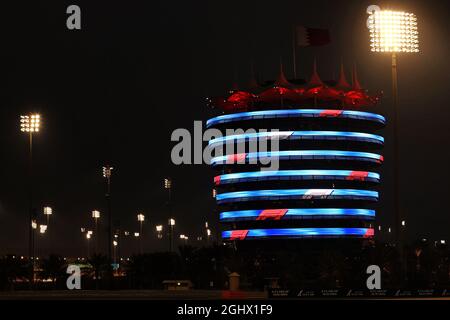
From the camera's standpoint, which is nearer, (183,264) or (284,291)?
(284,291)

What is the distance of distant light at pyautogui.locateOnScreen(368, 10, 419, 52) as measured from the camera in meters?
80.5

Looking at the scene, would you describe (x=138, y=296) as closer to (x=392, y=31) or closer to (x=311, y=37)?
(x=392, y=31)

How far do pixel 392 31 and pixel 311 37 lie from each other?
66085 mm

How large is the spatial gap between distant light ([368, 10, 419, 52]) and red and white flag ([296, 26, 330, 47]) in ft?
184

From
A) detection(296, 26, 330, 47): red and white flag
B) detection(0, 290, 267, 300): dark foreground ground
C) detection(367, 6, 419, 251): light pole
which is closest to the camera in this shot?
detection(0, 290, 267, 300): dark foreground ground

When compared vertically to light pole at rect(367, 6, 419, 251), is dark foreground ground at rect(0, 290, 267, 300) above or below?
below

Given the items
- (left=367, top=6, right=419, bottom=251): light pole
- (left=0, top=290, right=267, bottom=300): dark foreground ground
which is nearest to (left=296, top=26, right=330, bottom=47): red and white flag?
(left=367, top=6, right=419, bottom=251): light pole

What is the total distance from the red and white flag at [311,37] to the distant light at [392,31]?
56003mm

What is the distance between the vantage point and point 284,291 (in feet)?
234

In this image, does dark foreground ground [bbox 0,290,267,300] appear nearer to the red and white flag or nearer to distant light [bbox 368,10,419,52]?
distant light [bbox 368,10,419,52]
